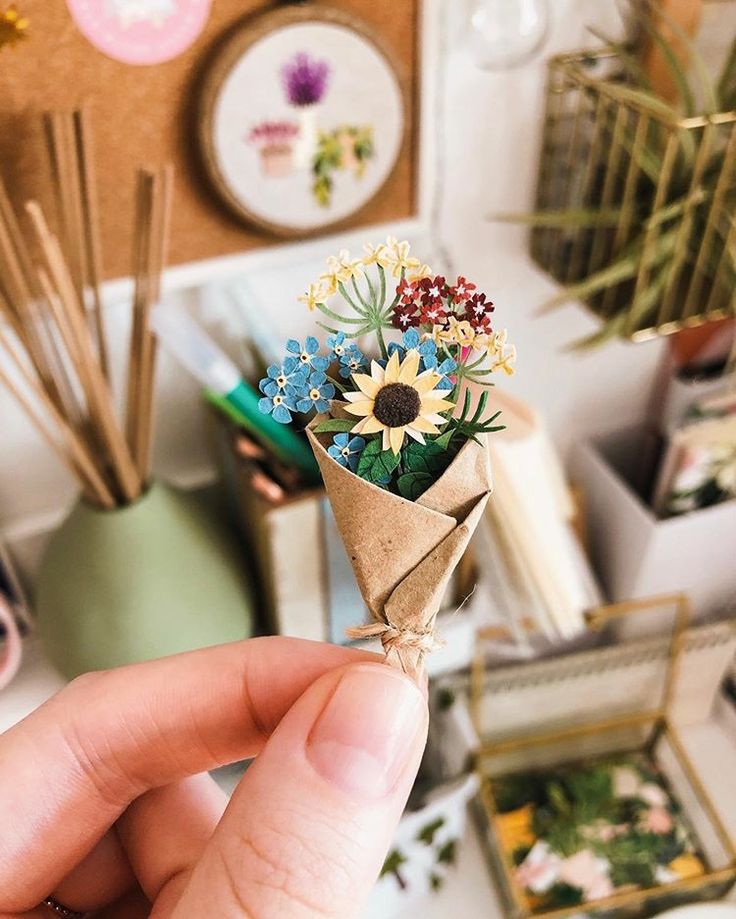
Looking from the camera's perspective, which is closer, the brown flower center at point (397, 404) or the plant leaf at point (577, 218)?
the brown flower center at point (397, 404)

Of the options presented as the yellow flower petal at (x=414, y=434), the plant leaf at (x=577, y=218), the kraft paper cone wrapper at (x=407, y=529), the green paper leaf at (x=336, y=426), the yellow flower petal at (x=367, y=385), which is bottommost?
the kraft paper cone wrapper at (x=407, y=529)

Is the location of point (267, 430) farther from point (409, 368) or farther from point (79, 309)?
point (409, 368)

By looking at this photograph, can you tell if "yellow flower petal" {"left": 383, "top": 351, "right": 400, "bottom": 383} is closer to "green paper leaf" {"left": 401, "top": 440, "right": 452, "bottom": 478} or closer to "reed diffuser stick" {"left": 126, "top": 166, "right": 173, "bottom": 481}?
"green paper leaf" {"left": 401, "top": 440, "right": 452, "bottom": 478}

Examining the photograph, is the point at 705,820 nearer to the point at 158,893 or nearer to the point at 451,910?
the point at 451,910

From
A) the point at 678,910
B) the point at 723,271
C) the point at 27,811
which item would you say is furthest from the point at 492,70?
the point at 678,910

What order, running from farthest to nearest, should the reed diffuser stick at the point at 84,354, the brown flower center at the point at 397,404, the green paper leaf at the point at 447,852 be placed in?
the green paper leaf at the point at 447,852
the reed diffuser stick at the point at 84,354
the brown flower center at the point at 397,404

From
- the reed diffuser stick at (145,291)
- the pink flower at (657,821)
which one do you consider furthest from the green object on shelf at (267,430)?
the pink flower at (657,821)

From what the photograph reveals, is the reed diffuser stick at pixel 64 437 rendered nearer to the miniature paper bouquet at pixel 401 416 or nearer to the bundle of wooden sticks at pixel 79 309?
the bundle of wooden sticks at pixel 79 309
